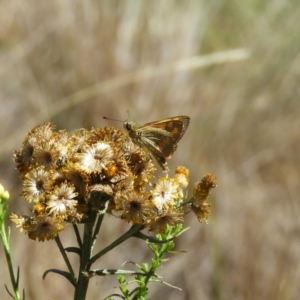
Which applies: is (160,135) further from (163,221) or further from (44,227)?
(44,227)

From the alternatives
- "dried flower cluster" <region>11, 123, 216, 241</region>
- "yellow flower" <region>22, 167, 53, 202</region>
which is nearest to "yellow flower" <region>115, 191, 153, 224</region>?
"dried flower cluster" <region>11, 123, 216, 241</region>

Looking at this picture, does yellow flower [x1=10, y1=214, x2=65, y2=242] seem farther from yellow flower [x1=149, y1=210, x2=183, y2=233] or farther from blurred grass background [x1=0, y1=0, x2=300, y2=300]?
blurred grass background [x1=0, y1=0, x2=300, y2=300]

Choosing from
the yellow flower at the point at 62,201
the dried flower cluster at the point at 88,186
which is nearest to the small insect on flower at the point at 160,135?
the dried flower cluster at the point at 88,186

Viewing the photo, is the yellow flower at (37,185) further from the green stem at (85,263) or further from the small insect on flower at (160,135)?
the small insect on flower at (160,135)

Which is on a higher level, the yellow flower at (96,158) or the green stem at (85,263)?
the yellow flower at (96,158)

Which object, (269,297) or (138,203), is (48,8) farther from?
(138,203)

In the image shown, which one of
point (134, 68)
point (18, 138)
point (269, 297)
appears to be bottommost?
point (269, 297)

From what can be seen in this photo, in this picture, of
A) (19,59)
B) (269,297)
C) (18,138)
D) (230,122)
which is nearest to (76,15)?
(19,59)
